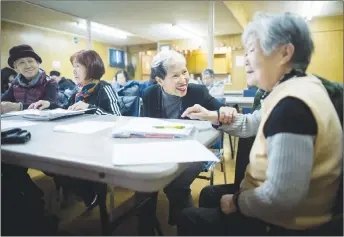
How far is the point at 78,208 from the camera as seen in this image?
1902mm

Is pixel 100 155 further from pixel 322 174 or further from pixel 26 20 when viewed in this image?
pixel 26 20

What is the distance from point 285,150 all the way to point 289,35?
34 cm

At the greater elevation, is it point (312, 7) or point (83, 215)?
point (312, 7)

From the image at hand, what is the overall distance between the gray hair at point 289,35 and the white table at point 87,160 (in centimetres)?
41

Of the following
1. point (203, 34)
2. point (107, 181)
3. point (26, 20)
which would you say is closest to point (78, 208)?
point (107, 181)

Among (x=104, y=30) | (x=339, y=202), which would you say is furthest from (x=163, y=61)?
(x=104, y=30)

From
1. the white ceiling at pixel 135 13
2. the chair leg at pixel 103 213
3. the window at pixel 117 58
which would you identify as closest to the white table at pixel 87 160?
the chair leg at pixel 103 213

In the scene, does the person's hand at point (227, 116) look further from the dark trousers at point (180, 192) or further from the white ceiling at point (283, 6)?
the white ceiling at point (283, 6)

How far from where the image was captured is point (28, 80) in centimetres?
226

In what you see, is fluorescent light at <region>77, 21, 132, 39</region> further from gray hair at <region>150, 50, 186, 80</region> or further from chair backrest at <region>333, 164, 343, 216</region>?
chair backrest at <region>333, 164, 343, 216</region>

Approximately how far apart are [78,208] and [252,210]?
154 cm

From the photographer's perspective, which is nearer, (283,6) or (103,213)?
(103,213)

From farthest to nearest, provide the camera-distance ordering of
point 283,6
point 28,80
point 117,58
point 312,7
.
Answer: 1. point 117,58
2. point 312,7
3. point 283,6
4. point 28,80

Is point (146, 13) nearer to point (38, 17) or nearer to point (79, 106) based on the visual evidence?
point (38, 17)
